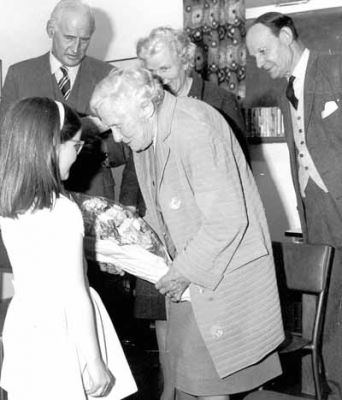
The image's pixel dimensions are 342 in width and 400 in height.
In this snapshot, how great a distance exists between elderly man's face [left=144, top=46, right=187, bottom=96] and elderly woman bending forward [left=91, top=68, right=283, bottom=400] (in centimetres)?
96

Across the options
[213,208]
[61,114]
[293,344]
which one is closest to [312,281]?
[293,344]

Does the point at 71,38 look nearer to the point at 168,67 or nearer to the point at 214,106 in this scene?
the point at 168,67

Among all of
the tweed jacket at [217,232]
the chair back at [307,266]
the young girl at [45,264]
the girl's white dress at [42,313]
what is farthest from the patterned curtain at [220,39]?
the girl's white dress at [42,313]

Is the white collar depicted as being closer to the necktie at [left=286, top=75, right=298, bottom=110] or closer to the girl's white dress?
the necktie at [left=286, top=75, right=298, bottom=110]

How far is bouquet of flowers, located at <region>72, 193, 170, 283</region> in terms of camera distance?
199 cm

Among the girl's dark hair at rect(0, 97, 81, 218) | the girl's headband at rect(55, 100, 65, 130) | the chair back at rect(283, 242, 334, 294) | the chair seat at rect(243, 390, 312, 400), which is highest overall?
the girl's headband at rect(55, 100, 65, 130)

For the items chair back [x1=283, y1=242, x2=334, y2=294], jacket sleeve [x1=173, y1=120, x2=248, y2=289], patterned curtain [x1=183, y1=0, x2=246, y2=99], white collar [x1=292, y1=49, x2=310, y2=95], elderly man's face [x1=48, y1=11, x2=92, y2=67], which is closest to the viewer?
jacket sleeve [x1=173, y1=120, x2=248, y2=289]

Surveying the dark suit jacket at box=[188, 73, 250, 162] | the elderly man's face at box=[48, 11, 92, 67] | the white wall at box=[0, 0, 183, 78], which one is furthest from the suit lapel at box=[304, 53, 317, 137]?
the white wall at box=[0, 0, 183, 78]

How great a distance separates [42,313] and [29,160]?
1.37 feet

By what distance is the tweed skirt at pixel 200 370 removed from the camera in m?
1.94

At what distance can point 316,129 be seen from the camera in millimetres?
2875

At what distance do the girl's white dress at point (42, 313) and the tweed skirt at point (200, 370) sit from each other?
260 millimetres

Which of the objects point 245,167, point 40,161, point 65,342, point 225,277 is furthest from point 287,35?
point 65,342

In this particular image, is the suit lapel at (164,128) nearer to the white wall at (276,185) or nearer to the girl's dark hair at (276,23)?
the girl's dark hair at (276,23)
